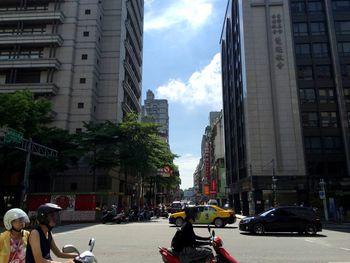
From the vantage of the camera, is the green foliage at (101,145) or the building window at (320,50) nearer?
the green foliage at (101,145)

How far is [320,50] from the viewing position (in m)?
50.1

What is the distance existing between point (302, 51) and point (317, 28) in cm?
424

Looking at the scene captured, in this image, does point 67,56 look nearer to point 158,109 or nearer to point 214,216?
point 214,216

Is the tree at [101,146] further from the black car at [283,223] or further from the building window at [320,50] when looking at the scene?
the building window at [320,50]

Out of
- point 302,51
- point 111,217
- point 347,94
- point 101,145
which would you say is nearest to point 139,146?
point 101,145

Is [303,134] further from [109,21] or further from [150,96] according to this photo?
[150,96]

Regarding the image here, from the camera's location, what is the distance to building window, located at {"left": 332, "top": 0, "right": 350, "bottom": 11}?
2014 inches

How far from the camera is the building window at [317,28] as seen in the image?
50562 millimetres

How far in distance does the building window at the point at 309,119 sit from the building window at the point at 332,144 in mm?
2661

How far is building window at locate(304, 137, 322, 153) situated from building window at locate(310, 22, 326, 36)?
15.4 meters

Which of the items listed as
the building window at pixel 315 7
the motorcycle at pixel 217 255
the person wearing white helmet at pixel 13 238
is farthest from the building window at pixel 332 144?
the person wearing white helmet at pixel 13 238

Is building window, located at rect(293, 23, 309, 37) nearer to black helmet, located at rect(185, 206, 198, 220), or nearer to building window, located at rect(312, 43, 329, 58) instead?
building window, located at rect(312, 43, 329, 58)

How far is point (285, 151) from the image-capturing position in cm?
4753

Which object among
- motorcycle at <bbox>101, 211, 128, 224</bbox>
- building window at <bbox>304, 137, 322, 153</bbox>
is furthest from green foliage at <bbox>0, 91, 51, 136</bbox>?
building window at <bbox>304, 137, 322, 153</bbox>
